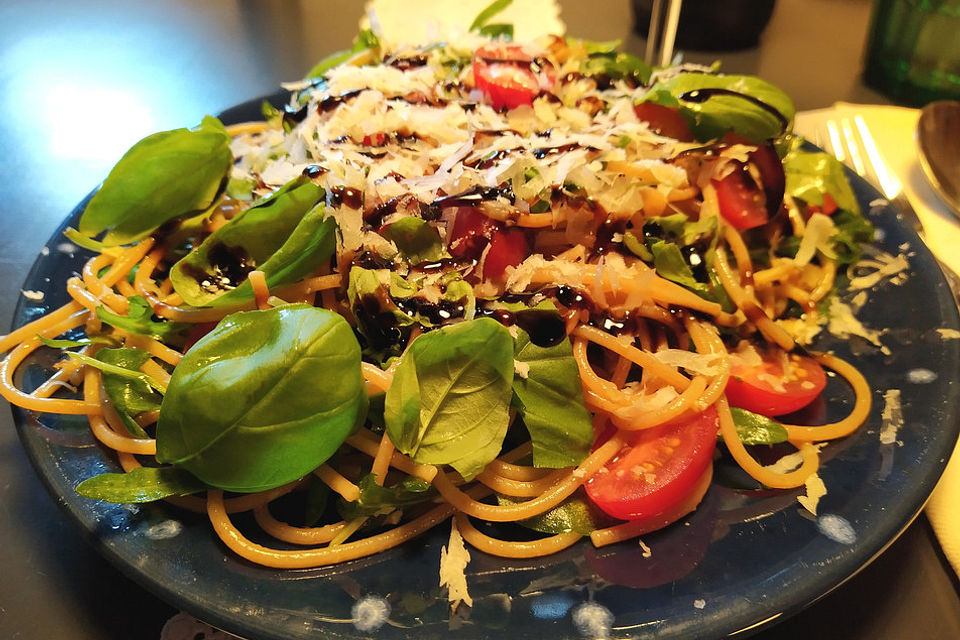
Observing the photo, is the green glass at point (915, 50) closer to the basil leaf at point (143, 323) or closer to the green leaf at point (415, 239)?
the green leaf at point (415, 239)

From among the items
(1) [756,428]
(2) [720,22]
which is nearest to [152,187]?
(1) [756,428]

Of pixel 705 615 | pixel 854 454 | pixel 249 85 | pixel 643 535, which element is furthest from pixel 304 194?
pixel 249 85

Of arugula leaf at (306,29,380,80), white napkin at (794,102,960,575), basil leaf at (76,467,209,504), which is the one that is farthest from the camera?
arugula leaf at (306,29,380,80)

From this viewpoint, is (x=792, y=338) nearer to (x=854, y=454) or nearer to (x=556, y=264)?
(x=854, y=454)

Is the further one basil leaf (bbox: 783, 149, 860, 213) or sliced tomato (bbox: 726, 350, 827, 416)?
basil leaf (bbox: 783, 149, 860, 213)

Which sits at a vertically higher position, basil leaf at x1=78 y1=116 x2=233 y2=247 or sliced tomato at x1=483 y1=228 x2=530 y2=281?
basil leaf at x1=78 y1=116 x2=233 y2=247

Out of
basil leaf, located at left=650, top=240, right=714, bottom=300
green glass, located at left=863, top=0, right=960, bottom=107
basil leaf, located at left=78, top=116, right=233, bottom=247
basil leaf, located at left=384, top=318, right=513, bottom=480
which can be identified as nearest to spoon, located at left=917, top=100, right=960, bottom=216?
green glass, located at left=863, top=0, right=960, bottom=107

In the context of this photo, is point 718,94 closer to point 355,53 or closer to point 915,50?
point 355,53

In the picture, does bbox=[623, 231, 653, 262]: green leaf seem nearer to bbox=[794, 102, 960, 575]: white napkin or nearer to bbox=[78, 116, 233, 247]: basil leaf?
bbox=[794, 102, 960, 575]: white napkin
